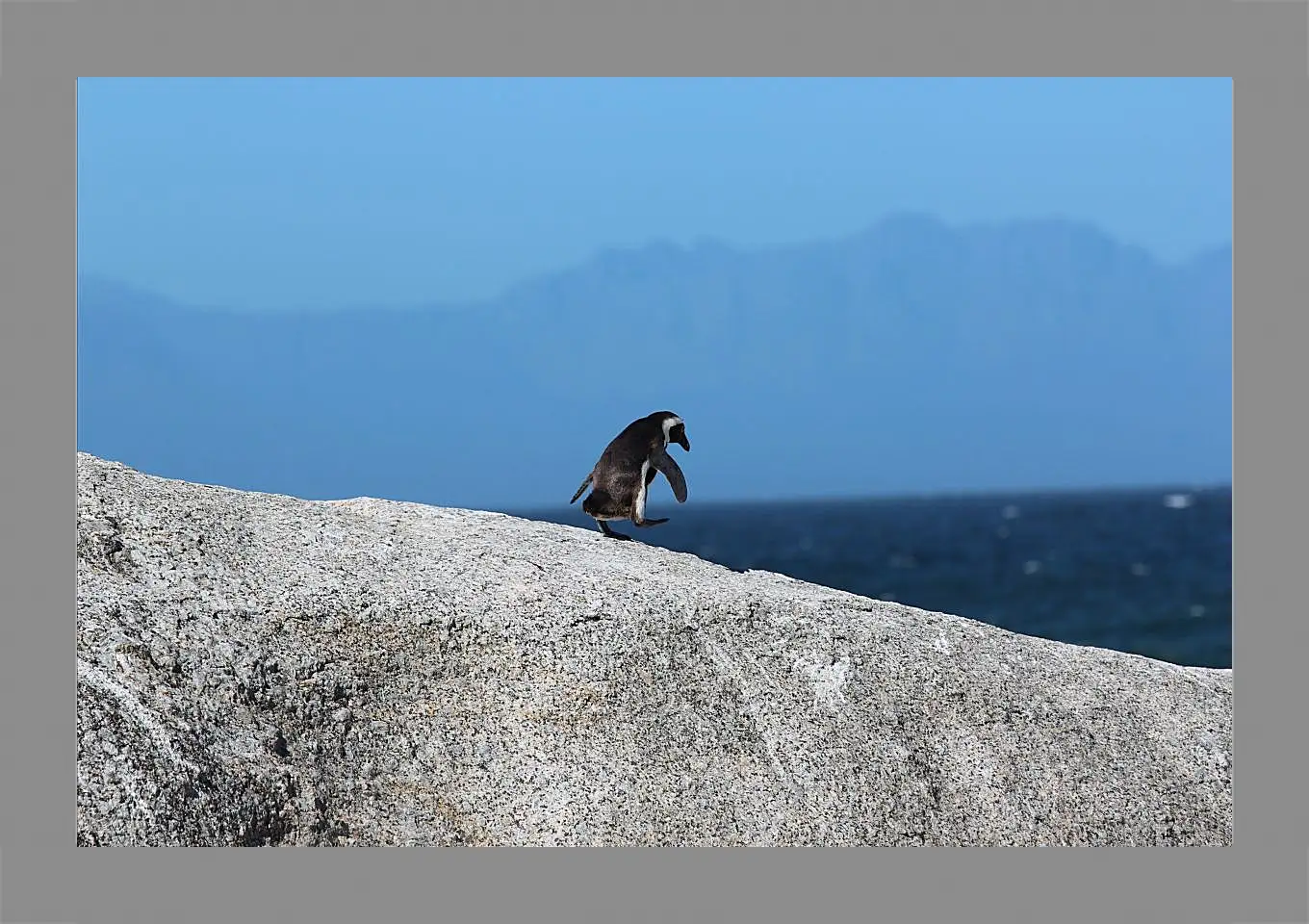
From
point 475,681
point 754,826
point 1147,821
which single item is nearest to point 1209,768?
point 1147,821

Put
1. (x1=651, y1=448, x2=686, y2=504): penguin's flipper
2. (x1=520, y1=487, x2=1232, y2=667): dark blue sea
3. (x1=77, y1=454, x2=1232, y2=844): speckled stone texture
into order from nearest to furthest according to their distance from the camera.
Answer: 1. (x1=77, y1=454, x2=1232, y2=844): speckled stone texture
2. (x1=651, y1=448, x2=686, y2=504): penguin's flipper
3. (x1=520, y1=487, x2=1232, y2=667): dark blue sea

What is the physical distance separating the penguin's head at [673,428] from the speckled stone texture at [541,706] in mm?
1669

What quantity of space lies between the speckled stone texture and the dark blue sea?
95.2 inches

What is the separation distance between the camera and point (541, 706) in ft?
23.3

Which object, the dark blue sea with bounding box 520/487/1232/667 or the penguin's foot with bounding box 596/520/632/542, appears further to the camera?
the dark blue sea with bounding box 520/487/1232/667

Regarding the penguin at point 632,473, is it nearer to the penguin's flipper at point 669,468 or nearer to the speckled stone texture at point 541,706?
the penguin's flipper at point 669,468

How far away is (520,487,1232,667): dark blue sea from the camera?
109ft

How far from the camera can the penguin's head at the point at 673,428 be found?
978cm

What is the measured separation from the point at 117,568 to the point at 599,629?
2.65 m

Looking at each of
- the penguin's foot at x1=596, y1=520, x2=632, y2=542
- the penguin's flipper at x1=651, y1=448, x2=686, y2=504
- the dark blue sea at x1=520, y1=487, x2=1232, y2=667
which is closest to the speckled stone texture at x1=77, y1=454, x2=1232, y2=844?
the penguin's foot at x1=596, y1=520, x2=632, y2=542

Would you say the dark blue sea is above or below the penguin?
below

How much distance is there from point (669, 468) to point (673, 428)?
35cm

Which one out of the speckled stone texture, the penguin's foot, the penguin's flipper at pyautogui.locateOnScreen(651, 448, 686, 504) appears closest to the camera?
the speckled stone texture

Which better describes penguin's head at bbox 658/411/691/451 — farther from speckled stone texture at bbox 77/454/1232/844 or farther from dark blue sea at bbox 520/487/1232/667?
speckled stone texture at bbox 77/454/1232/844
